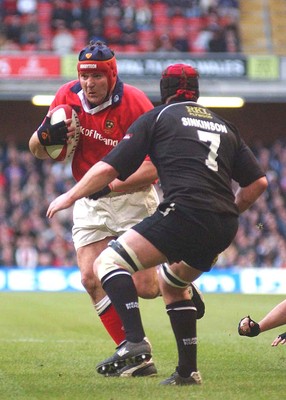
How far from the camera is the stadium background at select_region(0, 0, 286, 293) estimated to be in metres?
23.5

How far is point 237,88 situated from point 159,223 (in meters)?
19.8

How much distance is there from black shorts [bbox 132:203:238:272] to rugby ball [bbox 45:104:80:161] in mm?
1346

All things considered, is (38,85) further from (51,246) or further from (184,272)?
(184,272)

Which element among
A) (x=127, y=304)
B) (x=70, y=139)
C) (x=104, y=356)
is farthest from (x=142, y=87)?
(x=127, y=304)

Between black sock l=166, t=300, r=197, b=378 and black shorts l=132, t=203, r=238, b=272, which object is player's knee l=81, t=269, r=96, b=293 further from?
black shorts l=132, t=203, r=238, b=272

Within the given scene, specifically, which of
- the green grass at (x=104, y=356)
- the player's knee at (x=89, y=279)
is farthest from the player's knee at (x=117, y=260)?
the player's knee at (x=89, y=279)

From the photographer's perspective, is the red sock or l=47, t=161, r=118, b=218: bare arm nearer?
l=47, t=161, r=118, b=218: bare arm

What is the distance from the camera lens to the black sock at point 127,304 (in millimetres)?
6430

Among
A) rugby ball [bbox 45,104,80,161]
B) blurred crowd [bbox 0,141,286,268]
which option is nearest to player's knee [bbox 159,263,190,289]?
rugby ball [bbox 45,104,80,161]

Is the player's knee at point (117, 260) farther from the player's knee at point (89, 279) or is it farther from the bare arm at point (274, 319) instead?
the bare arm at point (274, 319)

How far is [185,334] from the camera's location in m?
6.55

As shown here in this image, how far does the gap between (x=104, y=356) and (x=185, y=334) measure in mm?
2275

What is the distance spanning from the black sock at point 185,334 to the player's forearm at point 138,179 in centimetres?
96

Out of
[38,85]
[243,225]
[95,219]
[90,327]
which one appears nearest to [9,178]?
[38,85]
